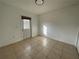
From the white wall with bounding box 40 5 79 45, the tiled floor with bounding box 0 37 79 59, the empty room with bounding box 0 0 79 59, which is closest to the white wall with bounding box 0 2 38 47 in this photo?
the empty room with bounding box 0 0 79 59

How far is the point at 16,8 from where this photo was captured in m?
3.61

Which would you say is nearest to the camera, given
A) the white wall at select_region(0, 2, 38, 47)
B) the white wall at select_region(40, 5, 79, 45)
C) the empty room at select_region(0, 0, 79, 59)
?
the empty room at select_region(0, 0, 79, 59)

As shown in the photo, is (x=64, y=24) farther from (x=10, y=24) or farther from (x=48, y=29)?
(x=10, y=24)

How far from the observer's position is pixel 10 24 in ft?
10.8

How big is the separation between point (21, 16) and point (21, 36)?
5.18 feet

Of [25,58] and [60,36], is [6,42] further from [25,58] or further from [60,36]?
[60,36]

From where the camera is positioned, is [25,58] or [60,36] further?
[60,36]

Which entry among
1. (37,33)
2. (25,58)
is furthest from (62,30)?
(25,58)

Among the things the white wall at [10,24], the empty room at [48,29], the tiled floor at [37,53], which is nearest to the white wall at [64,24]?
the empty room at [48,29]

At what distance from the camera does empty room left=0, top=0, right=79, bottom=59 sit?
2.63m

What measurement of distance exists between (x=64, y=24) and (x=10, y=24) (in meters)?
3.76

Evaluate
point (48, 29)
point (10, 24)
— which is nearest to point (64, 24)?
point (48, 29)

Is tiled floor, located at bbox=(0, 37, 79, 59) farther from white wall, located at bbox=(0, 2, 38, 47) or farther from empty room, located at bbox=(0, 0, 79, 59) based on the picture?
white wall, located at bbox=(0, 2, 38, 47)

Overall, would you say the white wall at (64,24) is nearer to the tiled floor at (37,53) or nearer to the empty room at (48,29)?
the empty room at (48,29)
